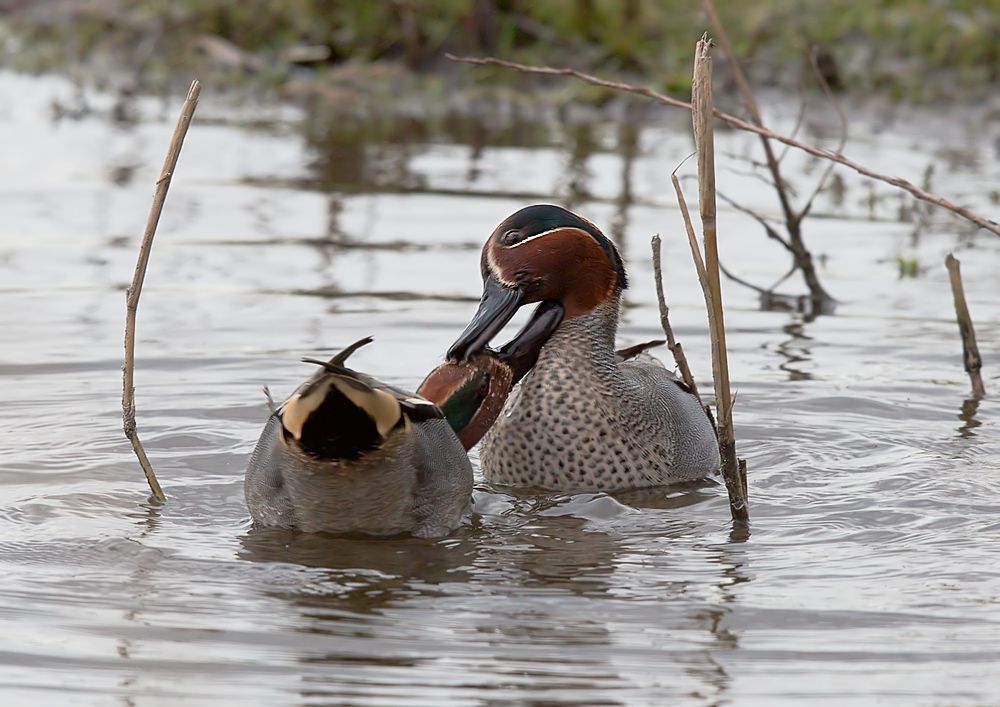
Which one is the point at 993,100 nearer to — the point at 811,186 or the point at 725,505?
the point at 811,186

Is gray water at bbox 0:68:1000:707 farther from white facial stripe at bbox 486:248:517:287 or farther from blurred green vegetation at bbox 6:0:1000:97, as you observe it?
blurred green vegetation at bbox 6:0:1000:97

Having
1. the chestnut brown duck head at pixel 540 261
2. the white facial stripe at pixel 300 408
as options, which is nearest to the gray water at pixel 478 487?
the white facial stripe at pixel 300 408

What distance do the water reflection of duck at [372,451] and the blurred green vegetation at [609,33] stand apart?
784 centimetres

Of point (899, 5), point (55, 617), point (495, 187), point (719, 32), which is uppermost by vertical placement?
point (899, 5)

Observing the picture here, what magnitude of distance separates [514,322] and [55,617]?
3.96 m

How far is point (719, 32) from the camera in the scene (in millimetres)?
5766

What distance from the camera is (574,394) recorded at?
5078 mm

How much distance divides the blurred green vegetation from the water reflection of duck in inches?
309

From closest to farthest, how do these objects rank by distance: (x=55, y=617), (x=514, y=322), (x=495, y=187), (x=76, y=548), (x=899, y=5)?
(x=55, y=617)
(x=76, y=548)
(x=514, y=322)
(x=495, y=187)
(x=899, y=5)

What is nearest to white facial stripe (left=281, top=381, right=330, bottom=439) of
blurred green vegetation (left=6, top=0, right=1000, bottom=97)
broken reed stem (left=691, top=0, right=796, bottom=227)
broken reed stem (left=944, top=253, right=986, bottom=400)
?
broken reed stem (left=691, top=0, right=796, bottom=227)

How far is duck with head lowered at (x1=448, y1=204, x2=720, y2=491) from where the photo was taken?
4930mm

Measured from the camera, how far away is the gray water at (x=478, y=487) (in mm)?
3436

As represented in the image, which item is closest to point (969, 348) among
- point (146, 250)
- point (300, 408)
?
point (300, 408)

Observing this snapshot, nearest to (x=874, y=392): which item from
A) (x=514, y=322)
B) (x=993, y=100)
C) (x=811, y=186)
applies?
(x=514, y=322)
